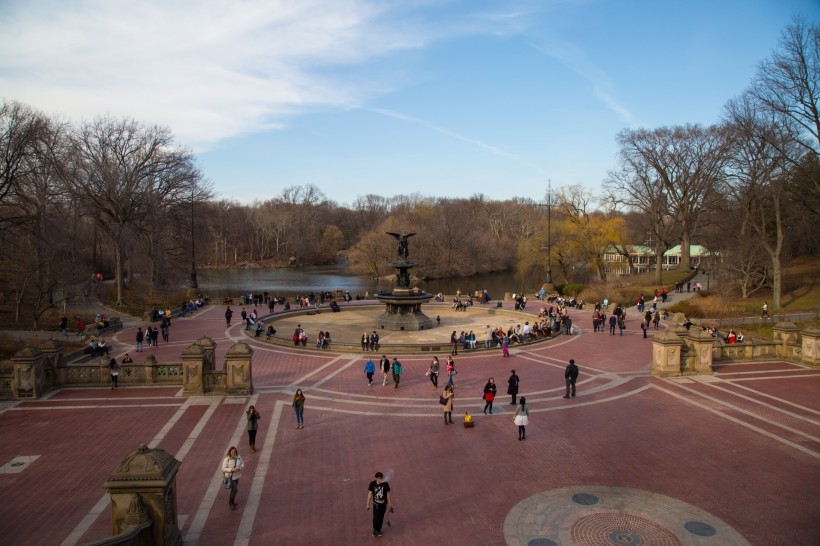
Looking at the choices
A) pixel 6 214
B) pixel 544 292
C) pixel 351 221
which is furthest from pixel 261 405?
pixel 351 221

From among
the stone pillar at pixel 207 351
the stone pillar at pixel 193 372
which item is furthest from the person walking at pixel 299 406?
the stone pillar at pixel 207 351

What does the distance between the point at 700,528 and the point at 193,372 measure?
14.7 meters

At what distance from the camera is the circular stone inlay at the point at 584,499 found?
35.5 ft

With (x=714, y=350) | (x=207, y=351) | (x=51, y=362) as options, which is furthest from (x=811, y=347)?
(x=51, y=362)

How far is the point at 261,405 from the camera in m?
17.2

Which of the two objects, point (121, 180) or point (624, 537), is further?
point (121, 180)

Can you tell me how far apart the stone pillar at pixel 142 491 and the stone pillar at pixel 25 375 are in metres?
11.7

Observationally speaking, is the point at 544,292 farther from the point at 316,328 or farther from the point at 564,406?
the point at 564,406

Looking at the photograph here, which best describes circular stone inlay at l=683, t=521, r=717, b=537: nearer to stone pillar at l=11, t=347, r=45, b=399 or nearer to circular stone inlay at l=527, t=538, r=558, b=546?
circular stone inlay at l=527, t=538, r=558, b=546

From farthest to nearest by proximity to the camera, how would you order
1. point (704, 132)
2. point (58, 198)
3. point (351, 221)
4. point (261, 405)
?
point (351, 221), point (704, 132), point (58, 198), point (261, 405)

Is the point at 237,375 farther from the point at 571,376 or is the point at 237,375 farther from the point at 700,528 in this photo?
the point at 700,528

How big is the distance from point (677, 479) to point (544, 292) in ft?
121

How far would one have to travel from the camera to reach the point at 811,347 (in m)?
22.3

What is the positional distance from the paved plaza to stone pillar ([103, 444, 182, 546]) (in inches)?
44.1
